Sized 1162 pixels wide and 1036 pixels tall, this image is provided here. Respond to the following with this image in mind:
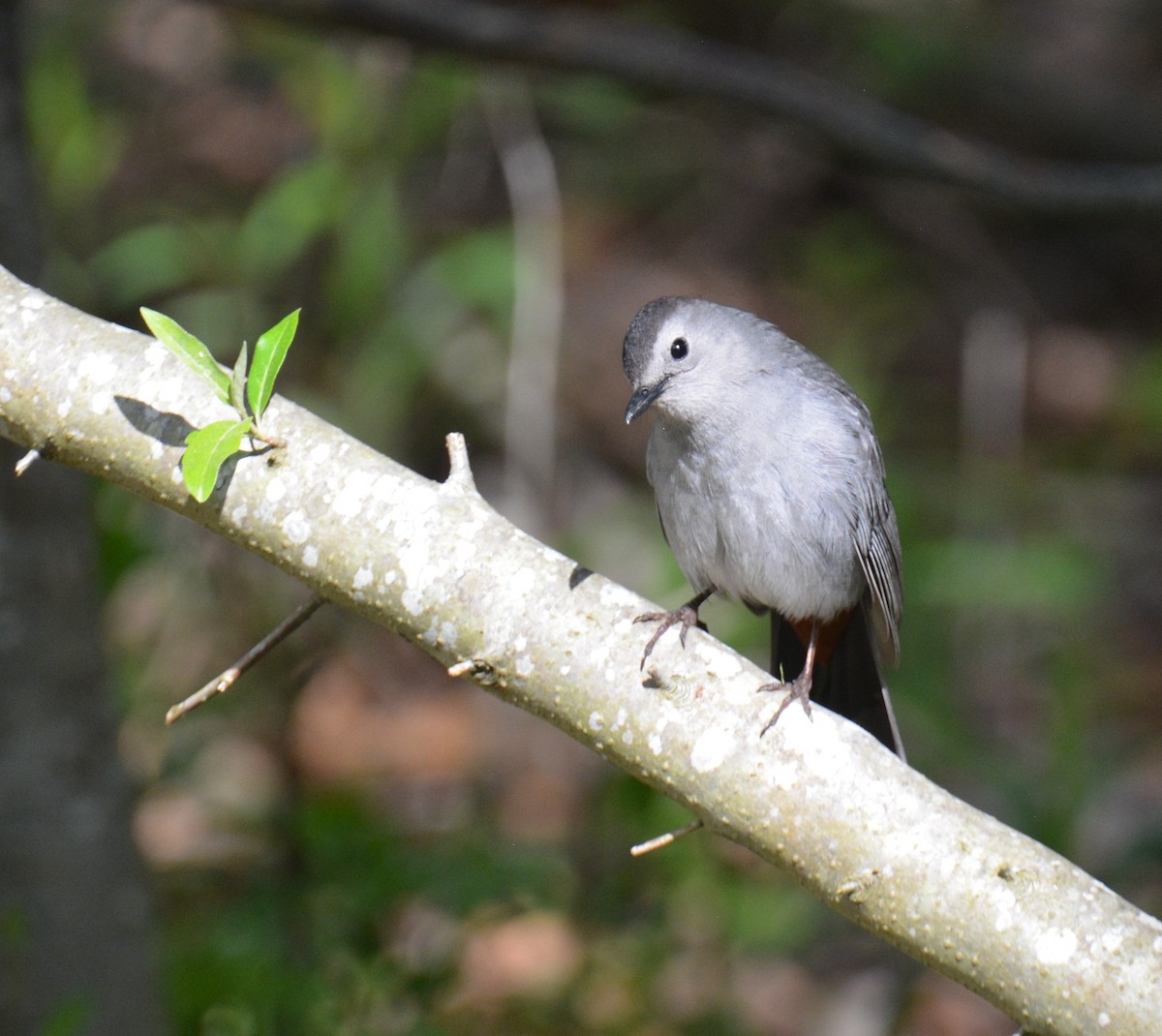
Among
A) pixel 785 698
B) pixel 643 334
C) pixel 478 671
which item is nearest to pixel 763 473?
pixel 643 334

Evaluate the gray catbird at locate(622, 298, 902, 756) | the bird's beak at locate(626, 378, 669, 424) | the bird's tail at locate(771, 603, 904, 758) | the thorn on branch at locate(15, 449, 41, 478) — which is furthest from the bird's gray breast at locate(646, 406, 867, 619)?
the thorn on branch at locate(15, 449, 41, 478)

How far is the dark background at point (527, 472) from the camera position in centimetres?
324

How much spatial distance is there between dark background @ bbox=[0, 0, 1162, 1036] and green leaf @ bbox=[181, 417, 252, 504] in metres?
1.10

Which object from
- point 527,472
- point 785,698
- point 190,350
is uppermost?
point 190,350

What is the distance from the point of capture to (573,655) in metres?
2.16

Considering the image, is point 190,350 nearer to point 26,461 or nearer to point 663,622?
point 26,461

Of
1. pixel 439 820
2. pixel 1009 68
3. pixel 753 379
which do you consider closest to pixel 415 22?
pixel 753 379

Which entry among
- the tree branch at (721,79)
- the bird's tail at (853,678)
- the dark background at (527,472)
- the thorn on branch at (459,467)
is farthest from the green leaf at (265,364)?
the tree branch at (721,79)

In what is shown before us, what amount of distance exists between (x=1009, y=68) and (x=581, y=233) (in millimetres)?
2682

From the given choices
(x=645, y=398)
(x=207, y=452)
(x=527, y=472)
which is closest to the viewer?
(x=207, y=452)

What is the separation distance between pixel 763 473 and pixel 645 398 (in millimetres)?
321

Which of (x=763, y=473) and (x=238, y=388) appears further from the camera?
(x=763, y=473)

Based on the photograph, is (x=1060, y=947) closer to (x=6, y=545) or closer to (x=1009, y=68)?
(x=6, y=545)

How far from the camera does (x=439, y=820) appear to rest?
5023 mm
